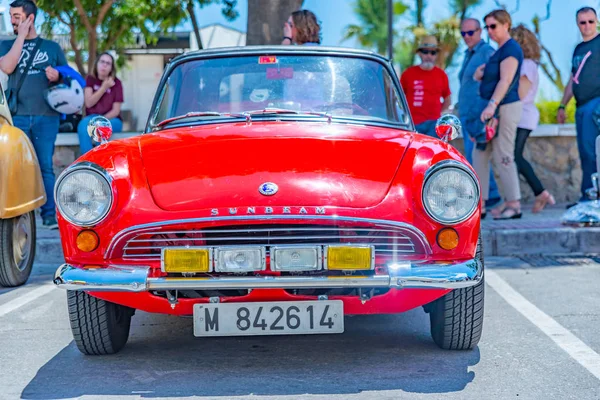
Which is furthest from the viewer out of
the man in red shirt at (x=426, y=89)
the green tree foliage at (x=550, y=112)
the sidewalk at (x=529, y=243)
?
the green tree foliage at (x=550, y=112)

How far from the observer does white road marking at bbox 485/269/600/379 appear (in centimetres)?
441

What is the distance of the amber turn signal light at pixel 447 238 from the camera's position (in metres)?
4.12

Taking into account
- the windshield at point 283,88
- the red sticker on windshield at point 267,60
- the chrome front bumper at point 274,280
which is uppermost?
the red sticker on windshield at point 267,60

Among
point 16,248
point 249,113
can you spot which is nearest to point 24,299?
point 16,248

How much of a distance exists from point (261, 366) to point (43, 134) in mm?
4724

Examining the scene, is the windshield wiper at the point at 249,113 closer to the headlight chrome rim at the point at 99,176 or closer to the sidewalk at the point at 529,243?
the headlight chrome rim at the point at 99,176

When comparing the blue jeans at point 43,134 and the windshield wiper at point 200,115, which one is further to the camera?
the blue jeans at point 43,134

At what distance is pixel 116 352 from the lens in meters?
4.62

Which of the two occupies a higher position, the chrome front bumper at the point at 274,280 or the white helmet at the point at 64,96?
the white helmet at the point at 64,96

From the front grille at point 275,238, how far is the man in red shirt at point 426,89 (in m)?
5.63

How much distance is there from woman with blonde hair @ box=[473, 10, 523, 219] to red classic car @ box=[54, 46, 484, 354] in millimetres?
3967

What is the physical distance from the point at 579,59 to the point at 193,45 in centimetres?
2348

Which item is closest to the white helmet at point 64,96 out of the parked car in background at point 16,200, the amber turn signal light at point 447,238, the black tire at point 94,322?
the parked car in background at point 16,200

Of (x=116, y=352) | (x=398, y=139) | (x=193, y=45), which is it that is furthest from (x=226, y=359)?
(x=193, y=45)
